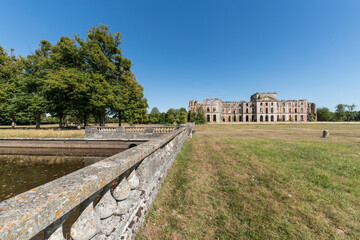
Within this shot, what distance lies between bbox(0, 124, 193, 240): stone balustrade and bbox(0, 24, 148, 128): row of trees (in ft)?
49.3

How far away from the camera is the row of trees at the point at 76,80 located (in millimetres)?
14812

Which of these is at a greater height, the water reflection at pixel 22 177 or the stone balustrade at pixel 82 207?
the stone balustrade at pixel 82 207

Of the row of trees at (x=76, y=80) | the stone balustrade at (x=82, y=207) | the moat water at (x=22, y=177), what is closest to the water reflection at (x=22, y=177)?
the moat water at (x=22, y=177)

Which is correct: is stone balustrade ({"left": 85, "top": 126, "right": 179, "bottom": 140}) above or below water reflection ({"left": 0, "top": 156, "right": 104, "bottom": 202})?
above

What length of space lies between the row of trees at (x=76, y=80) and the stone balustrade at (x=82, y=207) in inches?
592

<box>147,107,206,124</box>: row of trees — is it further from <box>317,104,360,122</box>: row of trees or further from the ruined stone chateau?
<box>317,104,360,122</box>: row of trees

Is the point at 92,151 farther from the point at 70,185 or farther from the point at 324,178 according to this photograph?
the point at 324,178

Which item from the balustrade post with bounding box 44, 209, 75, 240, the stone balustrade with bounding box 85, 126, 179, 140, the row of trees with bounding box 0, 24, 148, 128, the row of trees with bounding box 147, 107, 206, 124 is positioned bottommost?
the stone balustrade with bounding box 85, 126, 179, 140

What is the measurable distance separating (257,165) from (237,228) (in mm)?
3344

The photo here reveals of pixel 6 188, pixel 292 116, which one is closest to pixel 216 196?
pixel 6 188

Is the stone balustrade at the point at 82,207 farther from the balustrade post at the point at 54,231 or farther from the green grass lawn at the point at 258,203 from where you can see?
the green grass lawn at the point at 258,203

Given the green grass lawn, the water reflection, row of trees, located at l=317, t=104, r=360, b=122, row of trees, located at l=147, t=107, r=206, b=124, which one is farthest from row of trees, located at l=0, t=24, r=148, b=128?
row of trees, located at l=317, t=104, r=360, b=122

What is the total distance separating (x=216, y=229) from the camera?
226cm

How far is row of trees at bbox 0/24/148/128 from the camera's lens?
14.8 m
